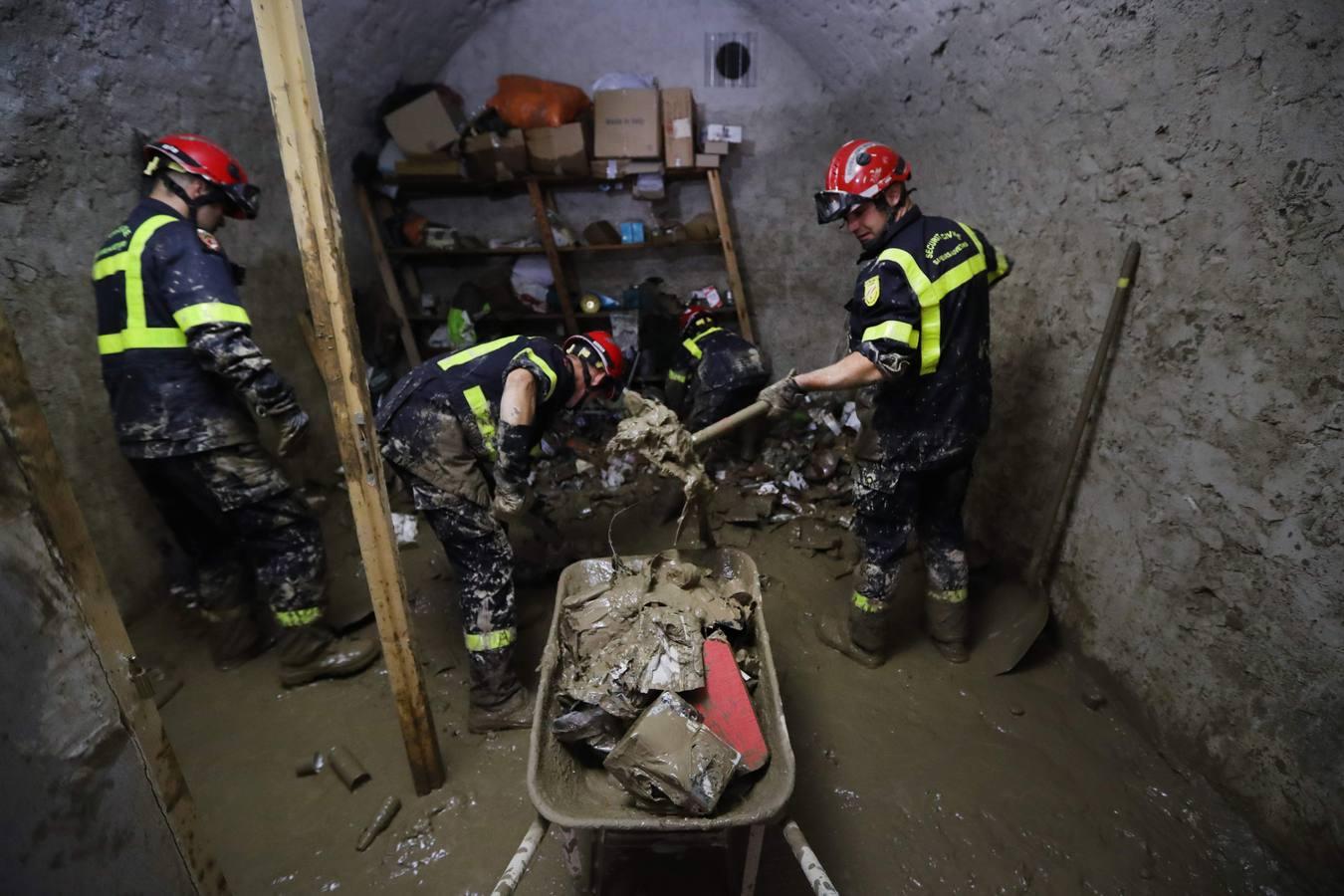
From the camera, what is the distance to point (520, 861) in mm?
1354

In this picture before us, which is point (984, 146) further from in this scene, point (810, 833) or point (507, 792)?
point (507, 792)

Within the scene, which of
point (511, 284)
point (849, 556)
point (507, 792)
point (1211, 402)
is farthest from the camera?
point (511, 284)

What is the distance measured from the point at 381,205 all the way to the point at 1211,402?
18.6ft

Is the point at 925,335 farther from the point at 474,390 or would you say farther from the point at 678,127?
the point at 678,127

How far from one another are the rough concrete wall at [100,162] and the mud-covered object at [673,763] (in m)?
2.88

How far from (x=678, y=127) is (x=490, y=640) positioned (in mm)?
4061

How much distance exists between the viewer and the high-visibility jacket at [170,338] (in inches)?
91.0

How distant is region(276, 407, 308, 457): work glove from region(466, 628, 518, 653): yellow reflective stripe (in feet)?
3.79

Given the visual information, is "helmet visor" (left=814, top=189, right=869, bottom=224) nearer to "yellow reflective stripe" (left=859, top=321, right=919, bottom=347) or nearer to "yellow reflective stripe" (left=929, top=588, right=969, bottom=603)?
"yellow reflective stripe" (left=859, top=321, right=919, bottom=347)

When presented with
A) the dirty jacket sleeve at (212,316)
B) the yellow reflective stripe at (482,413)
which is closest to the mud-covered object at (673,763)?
the yellow reflective stripe at (482,413)

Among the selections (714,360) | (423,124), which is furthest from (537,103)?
(714,360)

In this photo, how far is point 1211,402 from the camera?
2000mm

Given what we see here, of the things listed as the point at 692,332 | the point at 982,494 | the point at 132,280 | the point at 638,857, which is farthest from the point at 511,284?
the point at 638,857

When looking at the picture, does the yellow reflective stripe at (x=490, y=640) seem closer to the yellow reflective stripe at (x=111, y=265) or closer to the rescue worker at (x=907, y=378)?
the rescue worker at (x=907, y=378)
